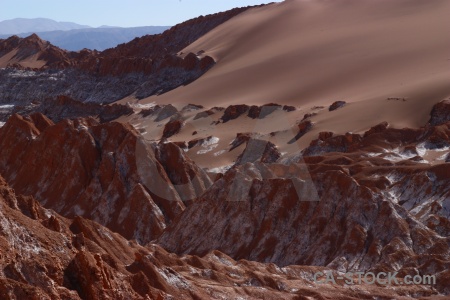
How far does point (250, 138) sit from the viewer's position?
6281cm

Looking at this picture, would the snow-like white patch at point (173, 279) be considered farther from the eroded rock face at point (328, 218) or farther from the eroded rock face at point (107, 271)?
the eroded rock face at point (328, 218)

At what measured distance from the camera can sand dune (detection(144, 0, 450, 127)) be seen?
71.9 metres

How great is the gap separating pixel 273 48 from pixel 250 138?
1863 inches

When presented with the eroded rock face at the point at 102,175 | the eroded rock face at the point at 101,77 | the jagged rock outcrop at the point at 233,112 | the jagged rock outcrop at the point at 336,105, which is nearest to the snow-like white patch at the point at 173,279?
the eroded rock face at the point at 102,175

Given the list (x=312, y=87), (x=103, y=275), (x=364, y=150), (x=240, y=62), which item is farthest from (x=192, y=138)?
(x=103, y=275)

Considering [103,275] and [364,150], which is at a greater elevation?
[103,275]

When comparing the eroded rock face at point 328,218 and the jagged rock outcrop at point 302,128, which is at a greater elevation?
the eroded rock face at point 328,218

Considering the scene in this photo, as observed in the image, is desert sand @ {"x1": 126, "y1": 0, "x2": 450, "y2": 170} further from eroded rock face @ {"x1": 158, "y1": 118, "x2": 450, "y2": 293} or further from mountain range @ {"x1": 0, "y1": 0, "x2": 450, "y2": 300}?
eroded rock face @ {"x1": 158, "y1": 118, "x2": 450, "y2": 293}

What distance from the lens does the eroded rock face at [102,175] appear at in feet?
134

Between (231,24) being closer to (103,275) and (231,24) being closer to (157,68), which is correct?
(157,68)

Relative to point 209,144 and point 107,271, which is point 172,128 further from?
point 107,271

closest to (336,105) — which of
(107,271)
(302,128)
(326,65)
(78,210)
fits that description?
(302,128)

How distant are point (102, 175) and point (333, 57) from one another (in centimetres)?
5294

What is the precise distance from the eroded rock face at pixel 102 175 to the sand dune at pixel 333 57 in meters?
23.2
